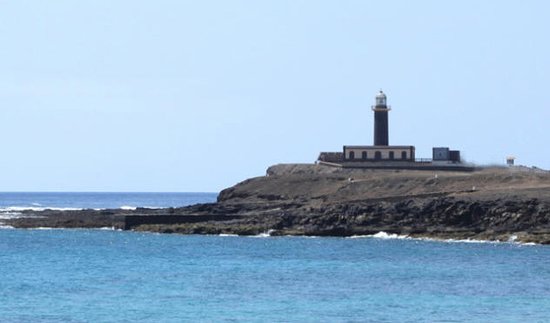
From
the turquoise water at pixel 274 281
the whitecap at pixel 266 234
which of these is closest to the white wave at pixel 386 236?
the turquoise water at pixel 274 281

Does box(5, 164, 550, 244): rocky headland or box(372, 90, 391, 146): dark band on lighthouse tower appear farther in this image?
box(372, 90, 391, 146): dark band on lighthouse tower

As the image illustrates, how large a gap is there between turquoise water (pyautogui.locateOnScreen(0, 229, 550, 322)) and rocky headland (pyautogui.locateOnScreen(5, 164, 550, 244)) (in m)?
Answer: 3.55

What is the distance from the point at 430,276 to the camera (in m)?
54.0

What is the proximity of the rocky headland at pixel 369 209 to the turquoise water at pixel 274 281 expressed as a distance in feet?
11.7

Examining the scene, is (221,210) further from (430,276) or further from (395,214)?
(430,276)

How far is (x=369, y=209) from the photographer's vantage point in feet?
272

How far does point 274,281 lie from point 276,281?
0.08 metres

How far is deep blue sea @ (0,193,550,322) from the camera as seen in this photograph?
135ft

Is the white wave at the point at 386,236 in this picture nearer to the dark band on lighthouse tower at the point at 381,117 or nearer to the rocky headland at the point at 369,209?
the rocky headland at the point at 369,209

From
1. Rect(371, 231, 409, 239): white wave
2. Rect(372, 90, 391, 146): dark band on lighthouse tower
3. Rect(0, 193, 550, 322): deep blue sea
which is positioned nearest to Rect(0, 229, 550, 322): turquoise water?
Rect(0, 193, 550, 322): deep blue sea

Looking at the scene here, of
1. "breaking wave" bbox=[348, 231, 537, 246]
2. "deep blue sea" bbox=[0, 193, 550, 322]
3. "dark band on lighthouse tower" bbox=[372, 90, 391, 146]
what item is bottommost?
"deep blue sea" bbox=[0, 193, 550, 322]

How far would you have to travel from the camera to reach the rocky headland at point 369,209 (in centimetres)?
7712

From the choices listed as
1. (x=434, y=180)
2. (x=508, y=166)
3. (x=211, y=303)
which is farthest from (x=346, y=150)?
(x=211, y=303)

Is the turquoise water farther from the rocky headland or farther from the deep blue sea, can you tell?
the rocky headland
